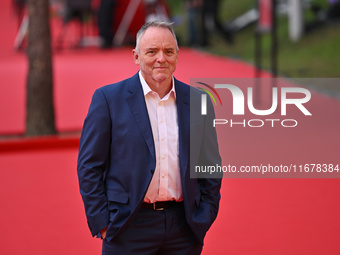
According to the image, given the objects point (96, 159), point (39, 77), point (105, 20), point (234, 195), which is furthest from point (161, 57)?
point (105, 20)

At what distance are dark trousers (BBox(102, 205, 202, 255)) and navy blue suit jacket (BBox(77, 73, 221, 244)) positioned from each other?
0.05m

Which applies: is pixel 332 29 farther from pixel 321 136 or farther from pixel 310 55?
pixel 321 136

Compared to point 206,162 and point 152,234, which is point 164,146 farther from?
point 152,234

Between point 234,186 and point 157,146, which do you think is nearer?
point 157,146

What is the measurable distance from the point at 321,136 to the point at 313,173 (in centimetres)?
124

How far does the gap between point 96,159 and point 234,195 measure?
2.97 meters

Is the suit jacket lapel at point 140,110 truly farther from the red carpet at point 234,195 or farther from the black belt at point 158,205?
the red carpet at point 234,195

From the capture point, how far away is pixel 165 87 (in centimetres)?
254

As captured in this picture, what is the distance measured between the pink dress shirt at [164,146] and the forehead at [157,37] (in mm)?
179

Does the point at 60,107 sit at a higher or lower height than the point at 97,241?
higher

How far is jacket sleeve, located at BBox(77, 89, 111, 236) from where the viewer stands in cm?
245

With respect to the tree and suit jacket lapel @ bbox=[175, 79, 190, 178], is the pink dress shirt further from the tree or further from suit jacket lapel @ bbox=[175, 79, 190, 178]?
the tree

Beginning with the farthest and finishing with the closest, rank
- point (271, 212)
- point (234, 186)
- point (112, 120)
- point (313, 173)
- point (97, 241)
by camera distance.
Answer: point (313, 173) → point (234, 186) → point (271, 212) → point (97, 241) → point (112, 120)

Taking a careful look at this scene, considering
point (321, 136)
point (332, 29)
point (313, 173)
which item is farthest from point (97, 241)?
point (332, 29)
